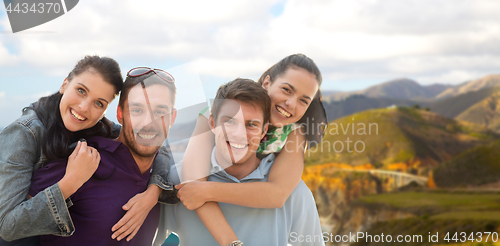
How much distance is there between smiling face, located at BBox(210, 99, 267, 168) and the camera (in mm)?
2096

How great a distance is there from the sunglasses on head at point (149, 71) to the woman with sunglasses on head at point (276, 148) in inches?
14.0

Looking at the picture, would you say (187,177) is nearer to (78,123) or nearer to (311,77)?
(78,123)

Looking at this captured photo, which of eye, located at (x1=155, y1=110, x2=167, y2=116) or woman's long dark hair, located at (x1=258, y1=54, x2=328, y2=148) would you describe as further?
woman's long dark hair, located at (x1=258, y1=54, x2=328, y2=148)

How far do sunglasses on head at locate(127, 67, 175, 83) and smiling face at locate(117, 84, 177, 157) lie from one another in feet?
0.26

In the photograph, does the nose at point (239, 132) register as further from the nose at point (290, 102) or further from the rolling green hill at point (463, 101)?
the rolling green hill at point (463, 101)

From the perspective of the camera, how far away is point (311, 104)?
9.24ft

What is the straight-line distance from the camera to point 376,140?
13414mm

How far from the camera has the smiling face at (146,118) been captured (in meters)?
1.97

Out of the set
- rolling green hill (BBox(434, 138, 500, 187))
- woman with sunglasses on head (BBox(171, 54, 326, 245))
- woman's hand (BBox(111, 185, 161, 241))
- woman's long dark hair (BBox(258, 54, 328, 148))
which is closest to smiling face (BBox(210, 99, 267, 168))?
woman with sunglasses on head (BBox(171, 54, 326, 245))

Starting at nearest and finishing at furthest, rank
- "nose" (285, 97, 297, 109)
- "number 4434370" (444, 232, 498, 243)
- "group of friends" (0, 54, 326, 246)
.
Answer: "group of friends" (0, 54, 326, 246), "nose" (285, 97, 297, 109), "number 4434370" (444, 232, 498, 243)

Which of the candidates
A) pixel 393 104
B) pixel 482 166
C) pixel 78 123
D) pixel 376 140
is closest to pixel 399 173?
pixel 376 140

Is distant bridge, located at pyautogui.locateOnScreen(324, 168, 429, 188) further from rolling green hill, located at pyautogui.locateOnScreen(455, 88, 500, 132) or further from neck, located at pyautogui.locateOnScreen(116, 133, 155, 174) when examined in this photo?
neck, located at pyautogui.locateOnScreen(116, 133, 155, 174)

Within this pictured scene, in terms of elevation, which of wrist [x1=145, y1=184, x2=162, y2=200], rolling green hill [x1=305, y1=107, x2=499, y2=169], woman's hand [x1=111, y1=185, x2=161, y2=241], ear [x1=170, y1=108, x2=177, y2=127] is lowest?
rolling green hill [x1=305, y1=107, x2=499, y2=169]

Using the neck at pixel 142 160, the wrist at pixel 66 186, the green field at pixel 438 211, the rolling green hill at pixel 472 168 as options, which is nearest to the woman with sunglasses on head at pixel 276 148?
the neck at pixel 142 160
